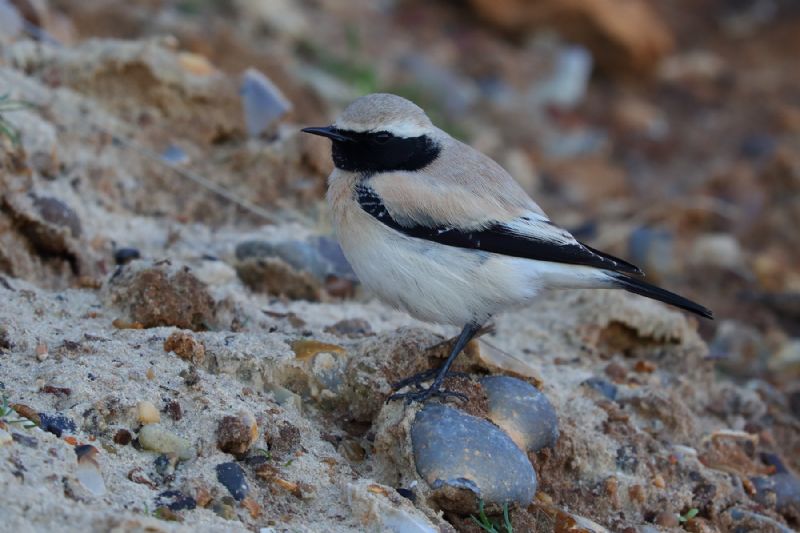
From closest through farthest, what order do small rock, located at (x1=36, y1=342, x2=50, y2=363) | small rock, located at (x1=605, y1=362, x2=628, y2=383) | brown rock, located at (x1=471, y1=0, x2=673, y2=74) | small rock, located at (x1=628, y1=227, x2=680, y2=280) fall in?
small rock, located at (x1=36, y1=342, x2=50, y2=363)
small rock, located at (x1=605, y1=362, x2=628, y2=383)
small rock, located at (x1=628, y1=227, x2=680, y2=280)
brown rock, located at (x1=471, y1=0, x2=673, y2=74)

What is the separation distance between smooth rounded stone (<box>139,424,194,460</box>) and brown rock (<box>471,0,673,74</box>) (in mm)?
10559

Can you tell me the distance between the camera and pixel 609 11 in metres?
13.4

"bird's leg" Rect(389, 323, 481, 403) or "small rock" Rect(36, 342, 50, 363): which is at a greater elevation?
"bird's leg" Rect(389, 323, 481, 403)

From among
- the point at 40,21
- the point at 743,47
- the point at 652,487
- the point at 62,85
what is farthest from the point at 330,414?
the point at 743,47

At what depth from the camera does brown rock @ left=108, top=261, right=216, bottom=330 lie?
493 cm

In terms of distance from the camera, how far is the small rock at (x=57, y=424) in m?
3.77

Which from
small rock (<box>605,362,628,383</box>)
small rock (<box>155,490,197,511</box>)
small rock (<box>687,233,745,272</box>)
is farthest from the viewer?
small rock (<box>687,233,745,272</box>)

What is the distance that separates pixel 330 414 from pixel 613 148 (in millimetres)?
8244

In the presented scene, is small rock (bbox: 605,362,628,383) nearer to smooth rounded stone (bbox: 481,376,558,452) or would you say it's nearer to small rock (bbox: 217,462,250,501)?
smooth rounded stone (bbox: 481,376,558,452)

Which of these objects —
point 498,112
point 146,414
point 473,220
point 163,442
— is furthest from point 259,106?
point 498,112

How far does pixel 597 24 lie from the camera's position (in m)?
13.3

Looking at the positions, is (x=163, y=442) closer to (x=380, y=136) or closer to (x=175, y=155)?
(x=380, y=136)

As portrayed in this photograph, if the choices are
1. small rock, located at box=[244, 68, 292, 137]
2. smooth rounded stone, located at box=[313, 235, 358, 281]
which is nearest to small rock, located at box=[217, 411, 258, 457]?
smooth rounded stone, located at box=[313, 235, 358, 281]

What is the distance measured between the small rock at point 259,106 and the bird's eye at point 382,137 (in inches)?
94.2
